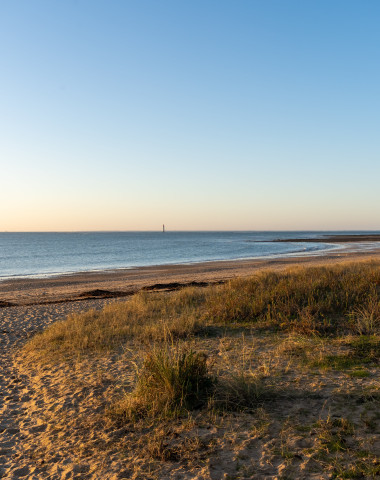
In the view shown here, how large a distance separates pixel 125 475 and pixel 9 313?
42.1 feet

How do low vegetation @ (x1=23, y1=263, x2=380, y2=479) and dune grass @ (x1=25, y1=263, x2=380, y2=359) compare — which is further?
dune grass @ (x1=25, y1=263, x2=380, y2=359)

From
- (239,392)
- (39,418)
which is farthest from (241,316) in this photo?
(39,418)

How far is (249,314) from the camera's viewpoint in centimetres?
1034

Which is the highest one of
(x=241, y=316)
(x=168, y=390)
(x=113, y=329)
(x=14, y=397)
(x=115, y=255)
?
(x=168, y=390)

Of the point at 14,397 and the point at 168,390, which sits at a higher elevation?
the point at 168,390

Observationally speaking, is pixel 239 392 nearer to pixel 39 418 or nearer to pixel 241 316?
pixel 39 418

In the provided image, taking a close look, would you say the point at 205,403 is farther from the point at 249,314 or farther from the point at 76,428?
the point at 249,314

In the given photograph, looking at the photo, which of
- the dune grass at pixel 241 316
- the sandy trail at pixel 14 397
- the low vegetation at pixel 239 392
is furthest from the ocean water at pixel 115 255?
the low vegetation at pixel 239 392

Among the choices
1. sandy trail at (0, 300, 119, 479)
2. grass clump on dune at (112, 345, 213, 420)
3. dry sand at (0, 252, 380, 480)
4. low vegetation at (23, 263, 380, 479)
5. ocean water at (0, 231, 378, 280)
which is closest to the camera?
low vegetation at (23, 263, 380, 479)

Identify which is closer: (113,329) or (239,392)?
(239,392)

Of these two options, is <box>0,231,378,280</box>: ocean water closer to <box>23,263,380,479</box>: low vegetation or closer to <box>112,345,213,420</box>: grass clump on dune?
<box>23,263,380,479</box>: low vegetation

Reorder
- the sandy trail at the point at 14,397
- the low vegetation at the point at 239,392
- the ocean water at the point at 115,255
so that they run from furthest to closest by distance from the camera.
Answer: the ocean water at the point at 115,255 < the sandy trail at the point at 14,397 < the low vegetation at the point at 239,392

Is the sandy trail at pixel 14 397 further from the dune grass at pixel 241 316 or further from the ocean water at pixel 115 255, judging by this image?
the ocean water at pixel 115 255

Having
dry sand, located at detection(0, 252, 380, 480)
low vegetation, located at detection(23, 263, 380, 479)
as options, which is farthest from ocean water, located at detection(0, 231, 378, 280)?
low vegetation, located at detection(23, 263, 380, 479)
